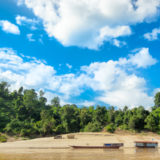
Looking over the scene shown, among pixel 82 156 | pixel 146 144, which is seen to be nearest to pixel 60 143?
pixel 82 156

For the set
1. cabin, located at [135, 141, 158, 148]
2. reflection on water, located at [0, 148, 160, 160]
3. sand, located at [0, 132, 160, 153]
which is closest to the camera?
reflection on water, located at [0, 148, 160, 160]

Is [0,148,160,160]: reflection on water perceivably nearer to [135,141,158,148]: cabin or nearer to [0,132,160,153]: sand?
[0,132,160,153]: sand

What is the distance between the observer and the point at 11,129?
66.2 meters

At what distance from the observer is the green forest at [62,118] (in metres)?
66.8

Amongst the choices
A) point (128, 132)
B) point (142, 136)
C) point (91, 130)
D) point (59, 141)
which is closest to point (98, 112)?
point (91, 130)

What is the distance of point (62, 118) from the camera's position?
77000mm

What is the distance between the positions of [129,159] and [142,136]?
113 ft

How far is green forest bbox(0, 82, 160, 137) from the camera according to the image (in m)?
66.8

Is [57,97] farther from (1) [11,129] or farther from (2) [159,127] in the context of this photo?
(2) [159,127]

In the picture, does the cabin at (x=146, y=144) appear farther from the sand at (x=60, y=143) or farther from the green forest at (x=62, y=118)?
the green forest at (x=62, y=118)

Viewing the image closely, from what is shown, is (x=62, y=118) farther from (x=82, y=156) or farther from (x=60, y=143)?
(x=82, y=156)

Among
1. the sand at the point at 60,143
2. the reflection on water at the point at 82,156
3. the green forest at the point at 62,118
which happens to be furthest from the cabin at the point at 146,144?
the green forest at the point at 62,118

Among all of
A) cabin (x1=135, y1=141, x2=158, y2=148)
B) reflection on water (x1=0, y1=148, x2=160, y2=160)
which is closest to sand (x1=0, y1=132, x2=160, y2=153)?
cabin (x1=135, y1=141, x2=158, y2=148)

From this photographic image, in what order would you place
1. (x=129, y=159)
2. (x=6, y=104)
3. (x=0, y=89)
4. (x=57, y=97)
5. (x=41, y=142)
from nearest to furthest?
(x=129, y=159) → (x=41, y=142) → (x=6, y=104) → (x=0, y=89) → (x=57, y=97)
